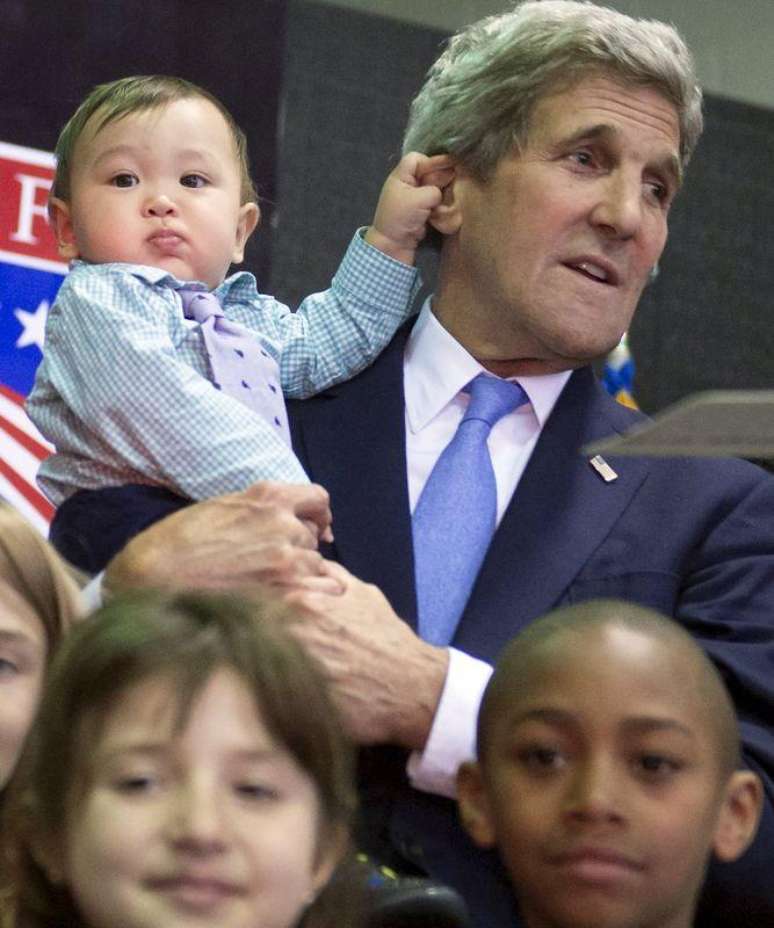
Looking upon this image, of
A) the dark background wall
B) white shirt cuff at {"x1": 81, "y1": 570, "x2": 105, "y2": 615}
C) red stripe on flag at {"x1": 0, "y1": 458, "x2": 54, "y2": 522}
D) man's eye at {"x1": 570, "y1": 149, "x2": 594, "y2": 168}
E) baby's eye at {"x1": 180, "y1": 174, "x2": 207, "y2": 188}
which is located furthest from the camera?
the dark background wall

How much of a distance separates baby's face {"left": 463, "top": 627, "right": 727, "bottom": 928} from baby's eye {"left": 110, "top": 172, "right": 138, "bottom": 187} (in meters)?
0.81

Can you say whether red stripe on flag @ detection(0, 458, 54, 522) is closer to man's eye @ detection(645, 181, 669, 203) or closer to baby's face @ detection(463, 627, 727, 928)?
man's eye @ detection(645, 181, 669, 203)

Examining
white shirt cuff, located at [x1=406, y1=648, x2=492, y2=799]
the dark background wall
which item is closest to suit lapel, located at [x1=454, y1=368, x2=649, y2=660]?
white shirt cuff, located at [x1=406, y1=648, x2=492, y2=799]

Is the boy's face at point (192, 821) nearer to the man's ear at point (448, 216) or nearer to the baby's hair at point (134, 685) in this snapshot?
the baby's hair at point (134, 685)

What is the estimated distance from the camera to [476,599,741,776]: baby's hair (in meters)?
1.85

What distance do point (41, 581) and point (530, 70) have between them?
3.70 feet

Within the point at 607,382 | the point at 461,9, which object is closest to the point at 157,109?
the point at 607,382

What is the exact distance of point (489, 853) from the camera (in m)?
2.08

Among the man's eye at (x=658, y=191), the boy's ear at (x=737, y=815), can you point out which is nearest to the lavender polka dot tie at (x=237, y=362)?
the man's eye at (x=658, y=191)

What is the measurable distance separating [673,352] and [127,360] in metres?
2.85

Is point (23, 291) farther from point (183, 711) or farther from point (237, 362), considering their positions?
point (183, 711)

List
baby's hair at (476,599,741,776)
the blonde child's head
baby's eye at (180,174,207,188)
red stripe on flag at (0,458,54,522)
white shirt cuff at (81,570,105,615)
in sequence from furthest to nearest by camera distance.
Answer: red stripe on flag at (0,458,54,522), baby's eye at (180,174,207,188), white shirt cuff at (81,570,105,615), baby's hair at (476,599,741,776), the blonde child's head

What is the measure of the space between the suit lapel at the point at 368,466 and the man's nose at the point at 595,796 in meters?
0.52

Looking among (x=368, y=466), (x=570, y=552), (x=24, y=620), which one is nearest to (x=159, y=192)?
(x=368, y=466)
